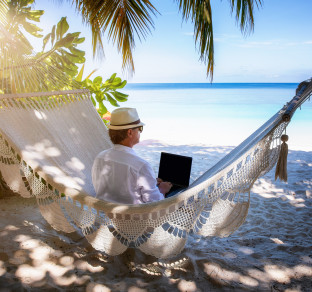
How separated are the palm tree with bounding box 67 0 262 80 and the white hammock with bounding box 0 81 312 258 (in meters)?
1.22

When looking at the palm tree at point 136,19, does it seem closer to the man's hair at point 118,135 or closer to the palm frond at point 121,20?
the palm frond at point 121,20

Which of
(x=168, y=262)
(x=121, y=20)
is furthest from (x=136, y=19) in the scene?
(x=168, y=262)

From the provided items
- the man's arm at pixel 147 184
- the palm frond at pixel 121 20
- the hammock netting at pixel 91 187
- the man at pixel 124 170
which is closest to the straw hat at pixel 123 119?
the man at pixel 124 170

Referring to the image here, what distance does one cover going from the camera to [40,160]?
4.86ft

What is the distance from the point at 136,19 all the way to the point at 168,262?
2192mm

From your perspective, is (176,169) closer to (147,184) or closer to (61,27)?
(147,184)

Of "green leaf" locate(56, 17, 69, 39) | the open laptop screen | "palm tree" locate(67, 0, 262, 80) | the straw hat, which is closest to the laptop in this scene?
Result: the open laptop screen

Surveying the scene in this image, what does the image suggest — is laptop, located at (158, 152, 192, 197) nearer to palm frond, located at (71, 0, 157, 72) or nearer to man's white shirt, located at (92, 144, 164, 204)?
man's white shirt, located at (92, 144, 164, 204)

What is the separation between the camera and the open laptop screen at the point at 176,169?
167 cm

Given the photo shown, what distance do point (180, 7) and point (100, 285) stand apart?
2.33m

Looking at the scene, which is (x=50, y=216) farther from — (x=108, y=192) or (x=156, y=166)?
(x=156, y=166)

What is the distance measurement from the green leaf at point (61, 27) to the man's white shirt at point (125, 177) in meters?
1.40

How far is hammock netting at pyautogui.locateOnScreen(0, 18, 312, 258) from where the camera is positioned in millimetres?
1201

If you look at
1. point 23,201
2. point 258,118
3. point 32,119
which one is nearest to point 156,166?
point 23,201
